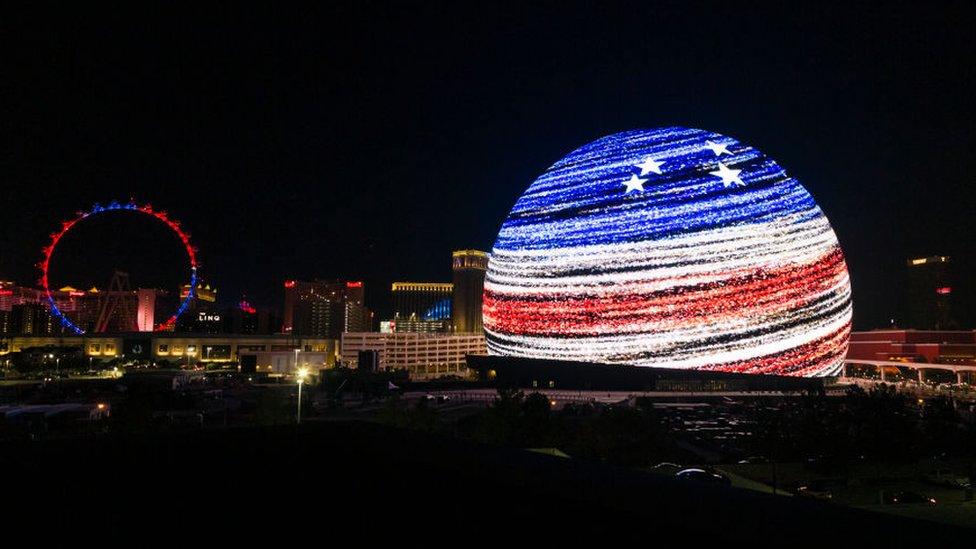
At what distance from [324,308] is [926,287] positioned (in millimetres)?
117133

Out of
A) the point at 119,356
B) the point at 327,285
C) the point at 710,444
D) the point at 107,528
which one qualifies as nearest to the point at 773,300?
the point at 710,444

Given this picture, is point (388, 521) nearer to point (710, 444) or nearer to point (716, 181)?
point (710, 444)

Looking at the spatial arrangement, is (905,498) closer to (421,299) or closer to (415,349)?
(415,349)

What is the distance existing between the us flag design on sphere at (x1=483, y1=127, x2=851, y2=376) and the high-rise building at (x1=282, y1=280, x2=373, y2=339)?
315 ft

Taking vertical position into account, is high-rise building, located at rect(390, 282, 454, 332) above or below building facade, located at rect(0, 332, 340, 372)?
above

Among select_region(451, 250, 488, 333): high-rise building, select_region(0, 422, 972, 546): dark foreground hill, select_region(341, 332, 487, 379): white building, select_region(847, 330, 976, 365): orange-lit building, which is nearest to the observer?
select_region(0, 422, 972, 546): dark foreground hill

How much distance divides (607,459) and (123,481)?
13438mm

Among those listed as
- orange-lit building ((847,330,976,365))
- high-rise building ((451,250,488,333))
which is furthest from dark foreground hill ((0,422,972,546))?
high-rise building ((451,250,488,333))

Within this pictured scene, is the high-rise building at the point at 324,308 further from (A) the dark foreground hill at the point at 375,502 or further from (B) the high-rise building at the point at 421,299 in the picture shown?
(A) the dark foreground hill at the point at 375,502

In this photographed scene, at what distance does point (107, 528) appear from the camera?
147 inches

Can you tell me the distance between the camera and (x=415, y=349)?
257ft

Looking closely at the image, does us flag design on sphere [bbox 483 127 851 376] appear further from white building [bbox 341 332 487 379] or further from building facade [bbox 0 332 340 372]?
white building [bbox 341 332 487 379]

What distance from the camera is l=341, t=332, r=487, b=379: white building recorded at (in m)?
75.1

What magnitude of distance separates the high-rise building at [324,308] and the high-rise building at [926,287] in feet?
340
